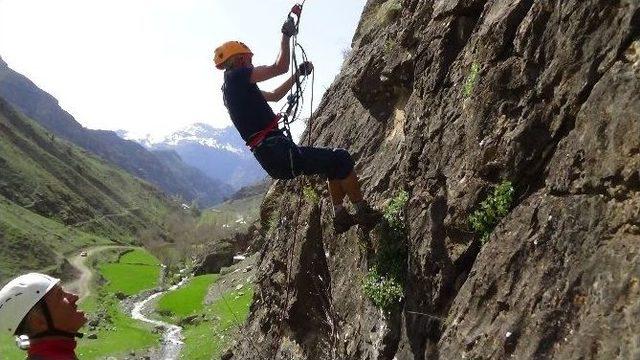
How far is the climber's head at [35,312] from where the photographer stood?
5070 millimetres

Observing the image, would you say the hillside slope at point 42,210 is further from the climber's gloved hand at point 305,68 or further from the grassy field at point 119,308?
the climber's gloved hand at point 305,68

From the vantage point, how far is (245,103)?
9.26 metres

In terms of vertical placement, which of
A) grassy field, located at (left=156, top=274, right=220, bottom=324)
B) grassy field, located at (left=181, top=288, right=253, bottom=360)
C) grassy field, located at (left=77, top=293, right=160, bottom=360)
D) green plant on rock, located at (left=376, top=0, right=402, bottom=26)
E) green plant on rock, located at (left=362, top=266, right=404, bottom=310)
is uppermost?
green plant on rock, located at (left=376, top=0, right=402, bottom=26)

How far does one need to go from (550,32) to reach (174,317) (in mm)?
59438

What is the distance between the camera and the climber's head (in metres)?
5.07

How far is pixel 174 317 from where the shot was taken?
60844 millimetres

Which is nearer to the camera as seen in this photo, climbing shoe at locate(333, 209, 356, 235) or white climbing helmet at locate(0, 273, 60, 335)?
white climbing helmet at locate(0, 273, 60, 335)

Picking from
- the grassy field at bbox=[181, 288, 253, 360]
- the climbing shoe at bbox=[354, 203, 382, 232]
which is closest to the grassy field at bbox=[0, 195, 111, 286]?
the grassy field at bbox=[181, 288, 253, 360]

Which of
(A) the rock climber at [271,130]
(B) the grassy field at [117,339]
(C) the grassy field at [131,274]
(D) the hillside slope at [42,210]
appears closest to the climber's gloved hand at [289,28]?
(A) the rock climber at [271,130]

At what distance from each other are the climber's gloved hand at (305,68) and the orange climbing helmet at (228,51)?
1.39 metres

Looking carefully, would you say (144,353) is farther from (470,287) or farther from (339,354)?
(470,287)

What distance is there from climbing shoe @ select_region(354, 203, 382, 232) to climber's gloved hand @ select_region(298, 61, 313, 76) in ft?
8.72

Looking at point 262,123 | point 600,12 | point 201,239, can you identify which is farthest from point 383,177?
point 201,239

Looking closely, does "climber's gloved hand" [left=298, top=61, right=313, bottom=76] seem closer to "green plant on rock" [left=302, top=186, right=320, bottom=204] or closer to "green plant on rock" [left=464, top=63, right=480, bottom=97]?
"green plant on rock" [left=302, top=186, right=320, bottom=204]
